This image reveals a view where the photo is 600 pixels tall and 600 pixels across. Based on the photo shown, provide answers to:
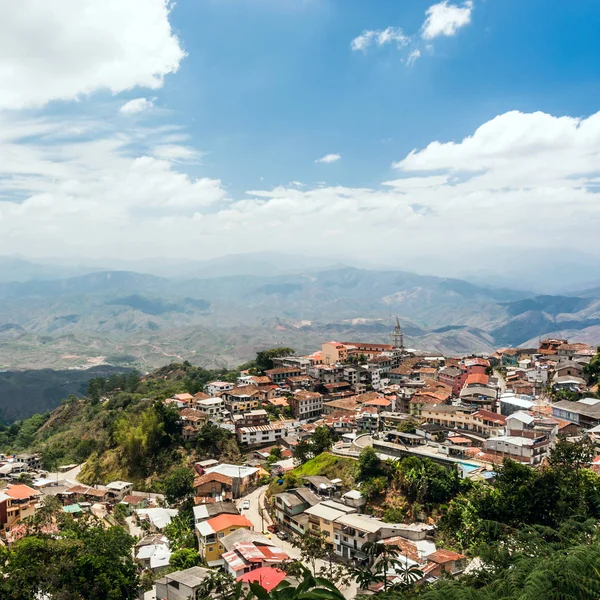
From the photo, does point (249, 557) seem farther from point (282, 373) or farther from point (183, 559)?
point (282, 373)

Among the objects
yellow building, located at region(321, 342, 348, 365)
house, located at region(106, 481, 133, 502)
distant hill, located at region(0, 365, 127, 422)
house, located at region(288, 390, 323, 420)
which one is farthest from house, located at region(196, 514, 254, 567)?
distant hill, located at region(0, 365, 127, 422)

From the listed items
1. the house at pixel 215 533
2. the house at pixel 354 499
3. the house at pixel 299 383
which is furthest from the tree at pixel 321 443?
the house at pixel 299 383

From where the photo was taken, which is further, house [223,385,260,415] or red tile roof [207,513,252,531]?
house [223,385,260,415]

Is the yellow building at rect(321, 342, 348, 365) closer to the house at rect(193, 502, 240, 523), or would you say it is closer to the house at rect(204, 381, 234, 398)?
the house at rect(204, 381, 234, 398)

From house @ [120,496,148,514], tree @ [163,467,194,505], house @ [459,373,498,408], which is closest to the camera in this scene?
tree @ [163,467,194,505]

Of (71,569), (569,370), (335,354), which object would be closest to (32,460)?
(335,354)

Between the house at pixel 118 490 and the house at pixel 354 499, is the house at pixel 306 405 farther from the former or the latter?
the house at pixel 354 499
